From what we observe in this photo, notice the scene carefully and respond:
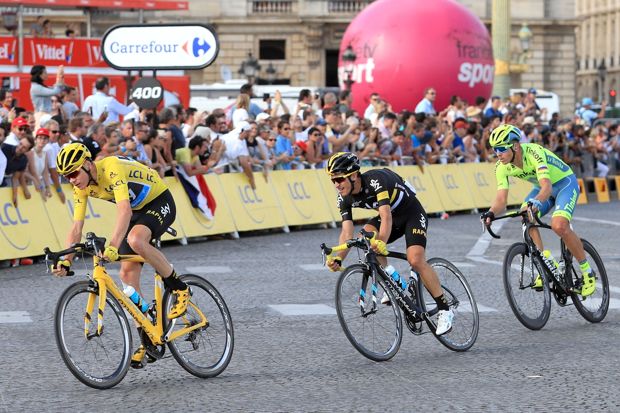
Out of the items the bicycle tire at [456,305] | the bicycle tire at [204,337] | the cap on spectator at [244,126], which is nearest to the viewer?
the bicycle tire at [204,337]

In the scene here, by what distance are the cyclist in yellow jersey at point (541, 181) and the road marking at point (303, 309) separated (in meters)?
1.87

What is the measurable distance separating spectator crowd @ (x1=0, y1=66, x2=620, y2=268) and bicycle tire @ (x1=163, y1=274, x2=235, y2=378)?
190 inches

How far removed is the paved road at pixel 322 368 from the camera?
885 cm

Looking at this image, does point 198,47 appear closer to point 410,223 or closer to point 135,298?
point 410,223

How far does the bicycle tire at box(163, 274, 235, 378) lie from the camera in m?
9.73

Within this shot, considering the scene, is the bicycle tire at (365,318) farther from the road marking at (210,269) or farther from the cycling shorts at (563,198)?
the road marking at (210,269)

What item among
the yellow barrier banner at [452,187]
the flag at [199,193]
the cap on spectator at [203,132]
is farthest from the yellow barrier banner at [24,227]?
the yellow barrier banner at [452,187]

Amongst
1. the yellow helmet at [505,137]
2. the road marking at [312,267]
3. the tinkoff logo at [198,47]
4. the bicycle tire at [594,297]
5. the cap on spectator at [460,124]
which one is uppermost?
the tinkoff logo at [198,47]

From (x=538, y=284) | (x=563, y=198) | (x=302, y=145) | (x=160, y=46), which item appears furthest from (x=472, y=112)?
(x=538, y=284)

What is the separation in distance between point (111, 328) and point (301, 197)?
14.1 m

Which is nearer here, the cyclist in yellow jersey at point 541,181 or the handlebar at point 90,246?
the handlebar at point 90,246

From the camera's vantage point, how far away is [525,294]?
478 inches

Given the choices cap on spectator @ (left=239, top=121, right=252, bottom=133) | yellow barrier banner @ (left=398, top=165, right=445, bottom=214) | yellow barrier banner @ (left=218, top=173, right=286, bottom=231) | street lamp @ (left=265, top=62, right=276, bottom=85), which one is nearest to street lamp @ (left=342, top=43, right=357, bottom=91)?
yellow barrier banner @ (left=398, top=165, right=445, bottom=214)

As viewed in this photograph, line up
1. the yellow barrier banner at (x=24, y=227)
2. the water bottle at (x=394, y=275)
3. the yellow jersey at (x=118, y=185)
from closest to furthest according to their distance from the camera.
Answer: the yellow jersey at (x=118, y=185), the water bottle at (x=394, y=275), the yellow barrier banner at (x=24, y=227)
